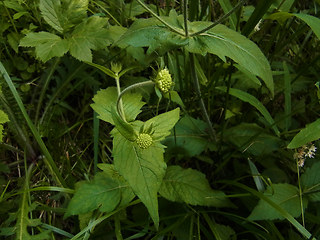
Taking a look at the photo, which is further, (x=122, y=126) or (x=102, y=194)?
(x=102, y=194)

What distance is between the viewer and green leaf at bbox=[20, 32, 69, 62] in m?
1.23

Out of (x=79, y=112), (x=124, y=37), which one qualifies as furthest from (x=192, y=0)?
(x=79, y=112)

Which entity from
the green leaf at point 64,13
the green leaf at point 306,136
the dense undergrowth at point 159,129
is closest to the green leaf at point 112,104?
the dense undergrowth at point 159,129

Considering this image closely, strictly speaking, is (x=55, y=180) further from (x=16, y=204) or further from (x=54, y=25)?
(x=54, y=25)

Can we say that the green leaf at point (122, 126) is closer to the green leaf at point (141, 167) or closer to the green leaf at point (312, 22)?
the green leaf at point (141, 167)

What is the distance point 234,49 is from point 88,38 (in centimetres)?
58

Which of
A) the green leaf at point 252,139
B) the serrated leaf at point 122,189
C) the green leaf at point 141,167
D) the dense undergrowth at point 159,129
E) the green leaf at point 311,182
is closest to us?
the green leaf at point 141,167

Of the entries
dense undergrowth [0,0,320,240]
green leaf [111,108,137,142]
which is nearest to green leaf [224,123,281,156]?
dense undergrowth [0,0,320,240]

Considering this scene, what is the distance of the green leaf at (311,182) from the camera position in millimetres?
→ 1235

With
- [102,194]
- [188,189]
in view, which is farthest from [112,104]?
[188,189]

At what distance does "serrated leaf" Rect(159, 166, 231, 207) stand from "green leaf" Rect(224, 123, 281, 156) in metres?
0.21

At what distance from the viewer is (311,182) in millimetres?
1259

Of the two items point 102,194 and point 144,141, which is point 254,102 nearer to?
point 144,141

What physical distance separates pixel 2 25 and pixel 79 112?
0.50m
